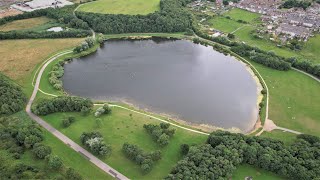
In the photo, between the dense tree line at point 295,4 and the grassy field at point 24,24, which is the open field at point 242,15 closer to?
the dense tree line at point 295,4

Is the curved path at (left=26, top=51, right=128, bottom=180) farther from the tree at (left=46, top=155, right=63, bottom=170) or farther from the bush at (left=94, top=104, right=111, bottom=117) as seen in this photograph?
the bush at (left=94, top=104, right=111, bottom=117)

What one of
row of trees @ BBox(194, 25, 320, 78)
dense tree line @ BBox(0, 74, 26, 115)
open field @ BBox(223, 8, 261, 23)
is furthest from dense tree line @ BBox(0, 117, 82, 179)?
open field @ BBox(223, 8, 261, 23)

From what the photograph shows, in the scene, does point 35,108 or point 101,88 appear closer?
point 35,108

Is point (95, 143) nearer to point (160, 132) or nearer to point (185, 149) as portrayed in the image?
point (160, 132)

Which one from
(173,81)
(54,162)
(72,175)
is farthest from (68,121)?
(173,81)

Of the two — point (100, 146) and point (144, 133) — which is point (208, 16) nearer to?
point (144, 133)

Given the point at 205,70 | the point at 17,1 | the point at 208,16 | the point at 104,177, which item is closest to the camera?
the point at 104,177

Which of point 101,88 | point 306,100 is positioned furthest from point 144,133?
point 306,100
